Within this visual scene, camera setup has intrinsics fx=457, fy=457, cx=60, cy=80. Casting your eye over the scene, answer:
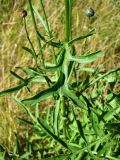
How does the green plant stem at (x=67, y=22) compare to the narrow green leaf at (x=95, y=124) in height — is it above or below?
above

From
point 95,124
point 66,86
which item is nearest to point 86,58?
point 66,86

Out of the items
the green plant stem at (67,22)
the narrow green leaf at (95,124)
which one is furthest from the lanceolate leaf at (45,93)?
the narrow green leaf at (95,124)

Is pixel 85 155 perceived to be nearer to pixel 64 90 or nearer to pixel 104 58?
pixel 64 90

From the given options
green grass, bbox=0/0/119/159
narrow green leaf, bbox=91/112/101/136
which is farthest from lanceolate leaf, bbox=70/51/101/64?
narrow green leaf, bbox=91/112/101/136

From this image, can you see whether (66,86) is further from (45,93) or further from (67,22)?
(67,22)

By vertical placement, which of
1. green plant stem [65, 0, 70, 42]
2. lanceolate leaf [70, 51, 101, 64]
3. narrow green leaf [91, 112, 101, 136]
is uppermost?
green plant stem [65, 0, 70, 42]

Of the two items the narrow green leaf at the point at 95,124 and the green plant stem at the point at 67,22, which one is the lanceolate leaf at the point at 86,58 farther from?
the narrow green leaf at the point at 95,124

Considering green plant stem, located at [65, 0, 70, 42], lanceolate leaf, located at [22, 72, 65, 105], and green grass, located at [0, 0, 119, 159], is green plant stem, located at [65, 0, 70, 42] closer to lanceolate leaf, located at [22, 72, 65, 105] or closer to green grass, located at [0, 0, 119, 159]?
green grass, located at [0, 0, 119, 159]
